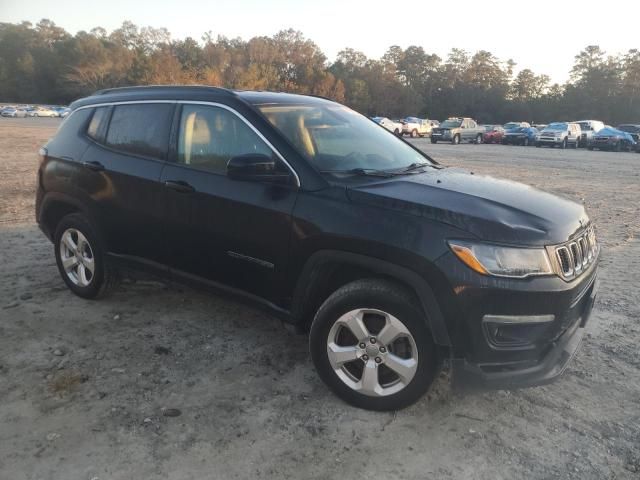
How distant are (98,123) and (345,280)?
104 inches

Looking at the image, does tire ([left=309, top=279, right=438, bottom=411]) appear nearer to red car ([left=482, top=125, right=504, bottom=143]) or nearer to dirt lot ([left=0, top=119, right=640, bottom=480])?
dirt lot ([left=0, top=119, right=640, bottom=480])

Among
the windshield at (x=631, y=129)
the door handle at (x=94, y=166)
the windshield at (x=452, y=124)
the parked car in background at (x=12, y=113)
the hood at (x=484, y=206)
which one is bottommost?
the hood at (x=484, y=206)

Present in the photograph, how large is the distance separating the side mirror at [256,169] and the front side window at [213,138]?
17 cm

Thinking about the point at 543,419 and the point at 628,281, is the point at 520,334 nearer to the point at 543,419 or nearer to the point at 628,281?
the point at 543,419

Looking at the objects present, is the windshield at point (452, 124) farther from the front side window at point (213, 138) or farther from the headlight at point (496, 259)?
the headlight at point (496, 259)

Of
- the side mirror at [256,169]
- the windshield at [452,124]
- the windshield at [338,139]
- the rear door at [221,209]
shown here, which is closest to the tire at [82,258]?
the rear door at [221,209]

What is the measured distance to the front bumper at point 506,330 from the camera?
8.69 feet

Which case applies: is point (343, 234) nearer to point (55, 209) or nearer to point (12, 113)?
point (55, 209)

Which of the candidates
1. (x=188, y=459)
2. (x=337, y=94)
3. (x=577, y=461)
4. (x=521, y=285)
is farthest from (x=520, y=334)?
A: (x=337, y=94)

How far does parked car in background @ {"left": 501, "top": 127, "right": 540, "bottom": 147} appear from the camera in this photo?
37.5m

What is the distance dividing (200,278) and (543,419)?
2366 mm

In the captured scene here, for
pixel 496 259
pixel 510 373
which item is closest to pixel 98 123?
pixel 496 259

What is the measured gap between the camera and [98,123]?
4391mm

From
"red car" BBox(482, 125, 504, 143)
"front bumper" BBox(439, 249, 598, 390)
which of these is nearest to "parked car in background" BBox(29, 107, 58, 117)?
"red car" BBox(482, 125, 504, 143)
